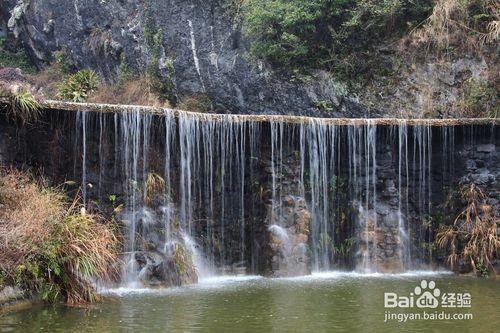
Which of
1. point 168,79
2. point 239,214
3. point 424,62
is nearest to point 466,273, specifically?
point 239,214

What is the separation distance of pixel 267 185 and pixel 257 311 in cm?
622

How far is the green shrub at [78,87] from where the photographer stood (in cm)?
1817

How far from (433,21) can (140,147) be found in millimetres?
9476

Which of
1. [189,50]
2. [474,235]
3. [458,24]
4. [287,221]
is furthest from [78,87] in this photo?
[474,235]

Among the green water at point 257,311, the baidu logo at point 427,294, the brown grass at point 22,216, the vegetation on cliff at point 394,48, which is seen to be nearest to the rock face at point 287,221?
the green water at point 257,311

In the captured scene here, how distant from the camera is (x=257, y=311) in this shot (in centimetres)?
938

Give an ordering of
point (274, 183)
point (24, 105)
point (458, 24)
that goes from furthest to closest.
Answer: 1. point (458, 24)
2. point (274, 183)
3. point (24, 105)

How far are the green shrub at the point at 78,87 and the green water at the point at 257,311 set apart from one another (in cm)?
808

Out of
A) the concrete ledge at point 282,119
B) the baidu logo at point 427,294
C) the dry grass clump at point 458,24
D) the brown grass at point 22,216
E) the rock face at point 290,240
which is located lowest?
the baidu logo at point 427,294

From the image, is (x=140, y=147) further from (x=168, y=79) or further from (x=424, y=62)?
(x=424, y=62)

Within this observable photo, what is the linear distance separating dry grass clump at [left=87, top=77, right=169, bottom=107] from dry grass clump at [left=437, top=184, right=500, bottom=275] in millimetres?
9714

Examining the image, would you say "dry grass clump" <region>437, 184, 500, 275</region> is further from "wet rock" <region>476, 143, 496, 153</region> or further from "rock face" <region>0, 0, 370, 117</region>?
"rock face" <region>0, 0, 370, 117</region>

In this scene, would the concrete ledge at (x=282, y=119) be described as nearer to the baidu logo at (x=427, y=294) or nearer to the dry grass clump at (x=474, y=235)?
the dry grass clump at (x=474, y=235)

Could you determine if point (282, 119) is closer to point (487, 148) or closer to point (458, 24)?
point (487, 148)
